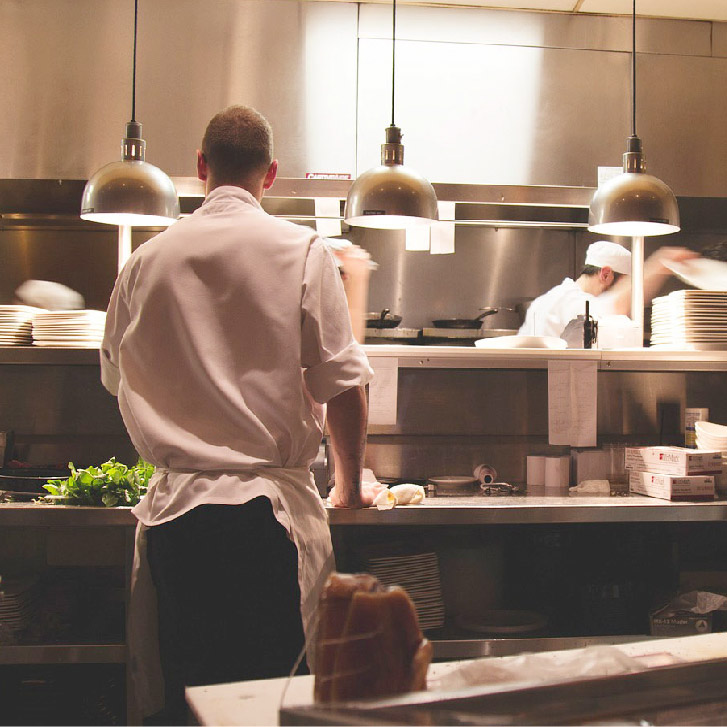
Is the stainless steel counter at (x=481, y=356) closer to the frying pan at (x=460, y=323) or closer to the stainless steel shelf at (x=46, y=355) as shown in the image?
the stainless steel shelf at (x=46, y=355)

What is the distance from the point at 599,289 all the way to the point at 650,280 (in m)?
0.29

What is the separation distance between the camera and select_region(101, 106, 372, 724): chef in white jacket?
1.82 metres

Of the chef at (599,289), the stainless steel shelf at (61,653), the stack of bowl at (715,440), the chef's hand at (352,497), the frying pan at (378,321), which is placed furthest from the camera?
the chef at (599,289)

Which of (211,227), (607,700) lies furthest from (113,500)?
(607,700)

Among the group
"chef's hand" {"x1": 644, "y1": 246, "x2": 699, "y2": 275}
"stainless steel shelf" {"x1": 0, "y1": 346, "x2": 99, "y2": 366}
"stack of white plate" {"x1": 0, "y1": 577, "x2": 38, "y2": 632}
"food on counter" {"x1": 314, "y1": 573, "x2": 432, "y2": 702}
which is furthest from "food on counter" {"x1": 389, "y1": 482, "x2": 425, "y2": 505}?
"chef's hand" {"x1": 644, "y1": 246, "x2": 699, "y2": 275}

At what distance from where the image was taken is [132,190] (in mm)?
2785

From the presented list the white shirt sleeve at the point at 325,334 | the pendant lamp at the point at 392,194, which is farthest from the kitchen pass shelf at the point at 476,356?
the white shirt sleeve at the point at 325,334

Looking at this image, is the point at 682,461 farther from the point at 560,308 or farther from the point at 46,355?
the point at 46,355

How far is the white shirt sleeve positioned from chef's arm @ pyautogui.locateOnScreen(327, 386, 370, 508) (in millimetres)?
91

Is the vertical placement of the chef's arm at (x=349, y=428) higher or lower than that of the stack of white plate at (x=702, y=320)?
lower

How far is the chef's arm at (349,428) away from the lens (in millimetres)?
2049

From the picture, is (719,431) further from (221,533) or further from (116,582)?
(116,582)

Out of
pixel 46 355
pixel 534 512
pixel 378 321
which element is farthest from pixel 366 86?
pixel 534 512

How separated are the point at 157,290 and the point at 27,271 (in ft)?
8.58
